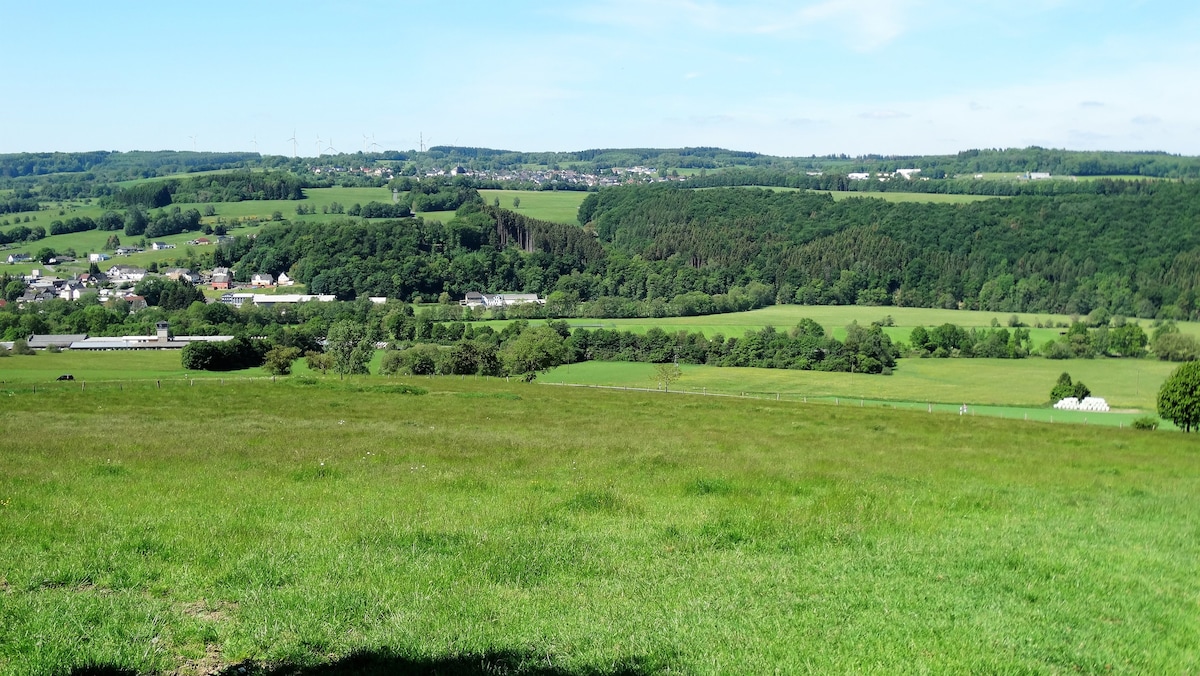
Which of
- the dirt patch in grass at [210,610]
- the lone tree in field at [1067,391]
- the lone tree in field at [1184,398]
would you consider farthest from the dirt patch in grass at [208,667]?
the lone tree in field at [1067,391]

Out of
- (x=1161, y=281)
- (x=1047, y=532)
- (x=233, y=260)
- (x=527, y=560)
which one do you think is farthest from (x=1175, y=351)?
(x=233, y=260)

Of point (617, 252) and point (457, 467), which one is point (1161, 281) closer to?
point (617, 252)

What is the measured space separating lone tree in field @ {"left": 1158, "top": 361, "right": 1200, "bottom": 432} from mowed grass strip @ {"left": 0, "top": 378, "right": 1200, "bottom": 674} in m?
33.6

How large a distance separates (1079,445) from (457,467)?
24066 mm

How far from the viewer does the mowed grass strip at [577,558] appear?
27.0 feet

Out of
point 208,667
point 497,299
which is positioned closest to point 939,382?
point 497,299

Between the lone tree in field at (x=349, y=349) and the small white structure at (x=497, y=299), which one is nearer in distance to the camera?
the lone tree in field at (x=349, y=349)

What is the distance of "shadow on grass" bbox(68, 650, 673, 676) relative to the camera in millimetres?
7516

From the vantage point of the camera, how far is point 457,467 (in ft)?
61.5

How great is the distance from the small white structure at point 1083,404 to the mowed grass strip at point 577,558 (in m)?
55.8

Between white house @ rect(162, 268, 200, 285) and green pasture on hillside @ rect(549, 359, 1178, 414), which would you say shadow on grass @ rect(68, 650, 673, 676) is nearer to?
green pasture on hillside @ rect(549, 359, 1178, 414)

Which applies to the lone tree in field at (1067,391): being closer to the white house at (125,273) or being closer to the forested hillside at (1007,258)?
the forested hillside at (1007,258)

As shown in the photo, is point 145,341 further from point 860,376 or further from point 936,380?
point 936,380

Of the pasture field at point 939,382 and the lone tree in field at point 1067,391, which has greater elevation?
the lone tree in field at point 1067,391
